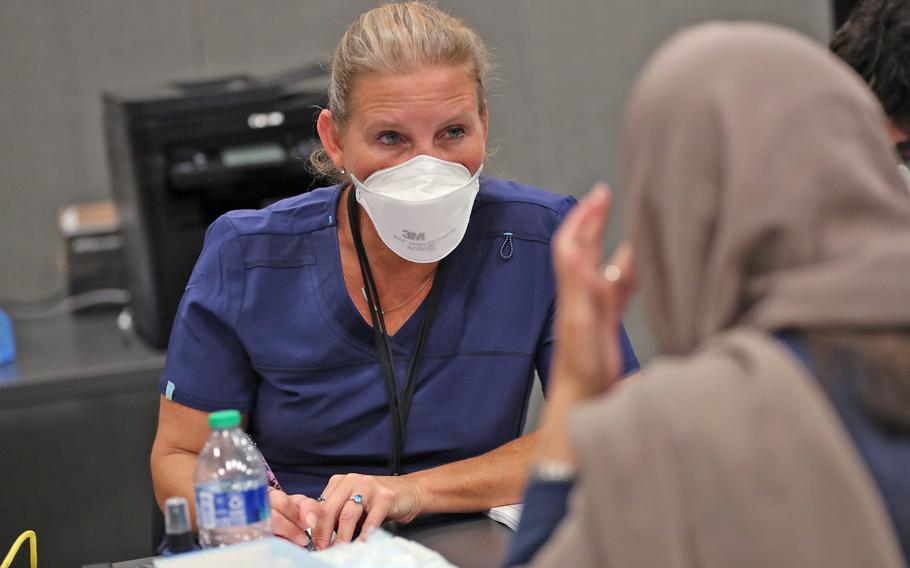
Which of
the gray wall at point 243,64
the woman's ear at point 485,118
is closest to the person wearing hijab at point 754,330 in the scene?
the woman's ear at point 485,118

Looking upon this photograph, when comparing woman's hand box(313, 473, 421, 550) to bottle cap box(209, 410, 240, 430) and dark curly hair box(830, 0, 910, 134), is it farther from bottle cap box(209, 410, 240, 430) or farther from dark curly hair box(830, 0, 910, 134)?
dark curly hair box(830, 0, 910, 134)

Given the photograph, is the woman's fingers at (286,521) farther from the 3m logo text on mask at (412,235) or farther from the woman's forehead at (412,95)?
the woman's forehead at (412,95)

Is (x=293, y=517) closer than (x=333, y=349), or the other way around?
(x=293, y=517)

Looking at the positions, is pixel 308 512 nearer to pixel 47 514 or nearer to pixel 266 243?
pixel 266 243

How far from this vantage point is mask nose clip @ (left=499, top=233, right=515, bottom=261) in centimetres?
187

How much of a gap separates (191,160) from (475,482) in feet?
4.70

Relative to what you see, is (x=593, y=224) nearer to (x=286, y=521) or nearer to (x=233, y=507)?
(x=233, y=507)

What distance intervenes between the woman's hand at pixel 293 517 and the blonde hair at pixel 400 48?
0.62 meters

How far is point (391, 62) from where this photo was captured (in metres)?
1.77

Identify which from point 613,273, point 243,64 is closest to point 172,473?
point 613,273

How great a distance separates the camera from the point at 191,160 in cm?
279

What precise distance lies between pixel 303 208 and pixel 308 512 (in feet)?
1.85

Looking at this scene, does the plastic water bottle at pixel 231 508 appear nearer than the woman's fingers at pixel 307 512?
Yes

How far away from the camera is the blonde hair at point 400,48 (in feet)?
5.82
